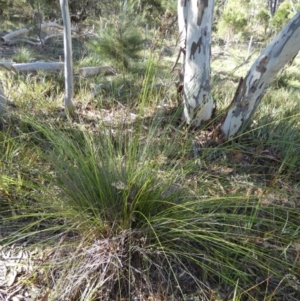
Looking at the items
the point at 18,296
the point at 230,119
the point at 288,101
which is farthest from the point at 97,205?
the point at 288,101

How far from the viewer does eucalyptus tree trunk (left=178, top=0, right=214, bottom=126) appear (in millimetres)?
2361

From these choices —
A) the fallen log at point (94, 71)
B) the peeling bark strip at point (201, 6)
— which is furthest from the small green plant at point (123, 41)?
the peeling bark strip at point (201, 6)

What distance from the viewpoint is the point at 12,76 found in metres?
3.63

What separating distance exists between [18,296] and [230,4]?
11.2 m

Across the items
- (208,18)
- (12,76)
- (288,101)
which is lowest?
(288,101)

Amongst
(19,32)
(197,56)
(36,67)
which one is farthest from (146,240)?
(19,32)

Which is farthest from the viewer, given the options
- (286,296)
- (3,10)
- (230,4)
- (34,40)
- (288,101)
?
(230,4)

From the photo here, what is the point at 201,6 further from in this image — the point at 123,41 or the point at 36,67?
the point at 36,67

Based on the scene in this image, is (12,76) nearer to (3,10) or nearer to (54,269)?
(54,269)

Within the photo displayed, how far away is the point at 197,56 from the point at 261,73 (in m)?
0.51

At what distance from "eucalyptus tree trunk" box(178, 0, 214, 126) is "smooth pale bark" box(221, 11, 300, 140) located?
248 millimetres

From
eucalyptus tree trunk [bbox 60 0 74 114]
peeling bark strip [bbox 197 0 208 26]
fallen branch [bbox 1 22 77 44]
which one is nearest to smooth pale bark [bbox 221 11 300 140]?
peeling bark strip [bbox 197 0 208 26]

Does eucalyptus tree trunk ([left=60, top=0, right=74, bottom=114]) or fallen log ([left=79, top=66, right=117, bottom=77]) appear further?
fallen log ([left=79, top=66, right=117, bottom=77])

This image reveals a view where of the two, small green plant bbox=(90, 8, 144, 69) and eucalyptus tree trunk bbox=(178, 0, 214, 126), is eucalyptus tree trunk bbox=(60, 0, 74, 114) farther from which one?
small green plant bbox=(90, 8, 144, 69)
